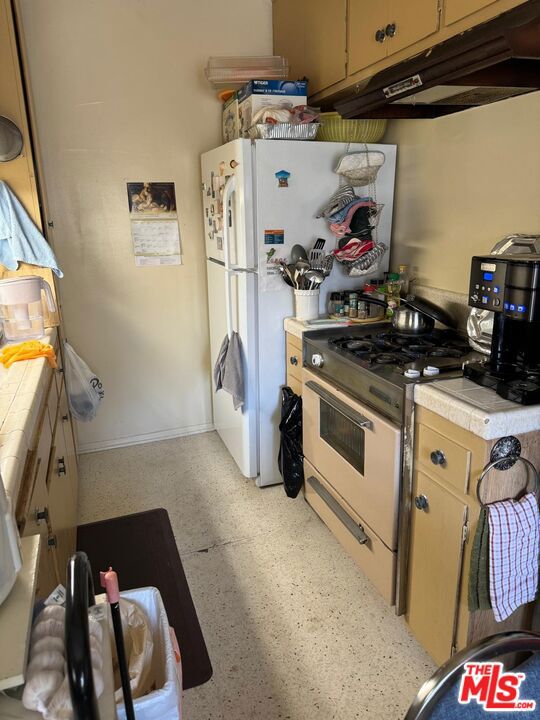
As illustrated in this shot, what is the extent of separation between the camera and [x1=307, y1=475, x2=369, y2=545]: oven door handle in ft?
6.29

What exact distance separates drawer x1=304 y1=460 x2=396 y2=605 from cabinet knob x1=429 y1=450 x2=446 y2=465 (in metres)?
0.46

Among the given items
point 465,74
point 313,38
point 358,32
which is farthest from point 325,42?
point 465,74

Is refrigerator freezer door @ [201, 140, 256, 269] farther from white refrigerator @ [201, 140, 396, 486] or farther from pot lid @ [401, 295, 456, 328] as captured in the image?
pot lid @ [401, 295, 456, 328]

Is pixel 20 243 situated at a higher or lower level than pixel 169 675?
higher

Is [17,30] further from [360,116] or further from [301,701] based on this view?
[301,701]

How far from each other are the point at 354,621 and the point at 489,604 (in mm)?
628

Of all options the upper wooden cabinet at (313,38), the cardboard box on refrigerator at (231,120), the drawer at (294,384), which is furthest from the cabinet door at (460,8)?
the drawer at (294,384)

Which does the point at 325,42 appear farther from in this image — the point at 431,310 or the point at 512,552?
the point at 512,552

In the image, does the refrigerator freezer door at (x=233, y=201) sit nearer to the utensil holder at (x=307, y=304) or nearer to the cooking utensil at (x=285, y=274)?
the cooking utensil at (x=285, y=274)

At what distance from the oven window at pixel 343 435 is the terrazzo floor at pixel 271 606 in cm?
51

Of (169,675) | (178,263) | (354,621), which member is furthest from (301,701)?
(178,263)

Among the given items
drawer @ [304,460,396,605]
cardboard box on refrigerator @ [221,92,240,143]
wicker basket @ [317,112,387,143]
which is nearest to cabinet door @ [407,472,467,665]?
drawer @ [304,460,396,605]

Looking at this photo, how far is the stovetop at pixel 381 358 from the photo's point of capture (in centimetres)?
166

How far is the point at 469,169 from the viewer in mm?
2059
